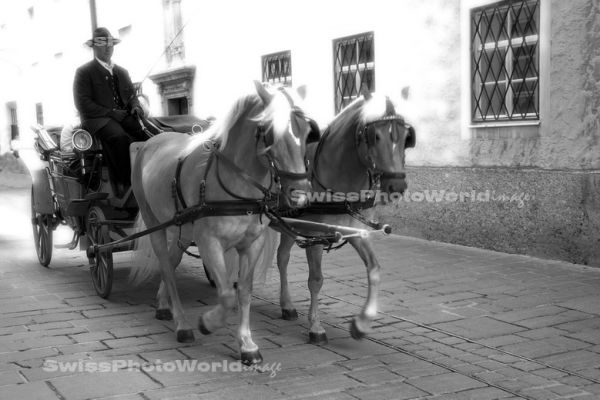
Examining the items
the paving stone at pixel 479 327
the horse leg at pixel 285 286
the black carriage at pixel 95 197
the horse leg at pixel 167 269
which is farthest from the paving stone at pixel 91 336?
the paving stone at pixel 479 327

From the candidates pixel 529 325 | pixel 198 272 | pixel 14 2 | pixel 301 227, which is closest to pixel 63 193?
pixel 198 272

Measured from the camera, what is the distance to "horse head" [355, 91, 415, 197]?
4.63 meters

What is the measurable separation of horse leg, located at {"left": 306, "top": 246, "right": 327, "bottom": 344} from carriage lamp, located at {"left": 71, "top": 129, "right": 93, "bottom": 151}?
8.70ft

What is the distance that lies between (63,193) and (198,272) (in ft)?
5.26

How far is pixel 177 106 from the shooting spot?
1798 centimetres

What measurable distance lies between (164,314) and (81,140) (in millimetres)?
1956

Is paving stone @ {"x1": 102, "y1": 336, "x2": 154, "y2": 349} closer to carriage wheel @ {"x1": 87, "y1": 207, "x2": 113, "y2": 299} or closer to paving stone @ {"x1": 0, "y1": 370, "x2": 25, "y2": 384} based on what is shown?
paving stone @ {"x1": 0, "y1": 370, "x2": 25, "y2": 384}

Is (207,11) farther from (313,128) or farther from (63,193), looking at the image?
(313,128)

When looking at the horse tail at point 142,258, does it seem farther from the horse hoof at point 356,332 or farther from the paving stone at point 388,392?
the paving stone at point 388,392

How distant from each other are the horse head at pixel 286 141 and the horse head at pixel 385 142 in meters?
0.57

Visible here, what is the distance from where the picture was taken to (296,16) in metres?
12.5

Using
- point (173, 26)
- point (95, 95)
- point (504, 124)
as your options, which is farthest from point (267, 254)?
point (173, 26)

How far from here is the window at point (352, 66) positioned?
36.2ft

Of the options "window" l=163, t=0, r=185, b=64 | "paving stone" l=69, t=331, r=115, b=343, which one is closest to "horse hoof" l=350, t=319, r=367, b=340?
"paving stone" l=69, t=331, r=115, b=343
